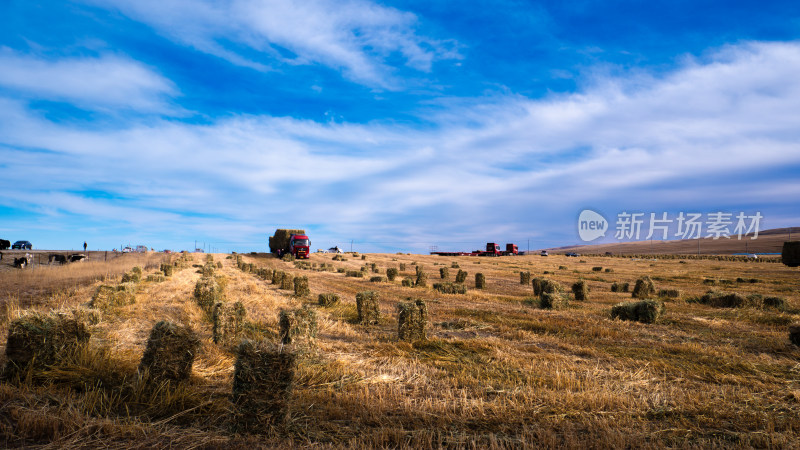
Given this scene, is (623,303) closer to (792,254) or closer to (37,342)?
(37,342)

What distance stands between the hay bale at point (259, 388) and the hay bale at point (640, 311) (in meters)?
12.4

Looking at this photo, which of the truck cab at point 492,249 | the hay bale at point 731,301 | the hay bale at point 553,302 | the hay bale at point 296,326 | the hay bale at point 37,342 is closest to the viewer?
the hay bale at point 37,342

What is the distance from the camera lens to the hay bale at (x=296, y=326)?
856 cm

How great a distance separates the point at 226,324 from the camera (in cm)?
975

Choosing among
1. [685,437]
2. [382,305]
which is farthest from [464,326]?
[685,437]

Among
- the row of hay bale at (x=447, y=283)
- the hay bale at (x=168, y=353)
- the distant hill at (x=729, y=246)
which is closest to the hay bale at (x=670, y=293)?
the row of hay bale at (x=447, y=283)

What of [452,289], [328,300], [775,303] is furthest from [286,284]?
[775,303]

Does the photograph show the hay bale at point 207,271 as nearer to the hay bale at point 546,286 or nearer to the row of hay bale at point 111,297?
the row of hay bale at point 111,297

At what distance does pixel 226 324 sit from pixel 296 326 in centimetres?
227

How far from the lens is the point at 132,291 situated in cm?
1630

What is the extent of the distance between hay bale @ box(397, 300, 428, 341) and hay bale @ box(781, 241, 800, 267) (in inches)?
2049

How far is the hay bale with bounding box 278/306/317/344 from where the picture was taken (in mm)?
8562

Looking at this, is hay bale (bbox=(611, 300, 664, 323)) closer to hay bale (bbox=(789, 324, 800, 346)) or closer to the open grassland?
the open grassland

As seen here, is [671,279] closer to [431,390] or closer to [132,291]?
[431,390]
